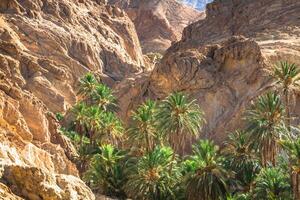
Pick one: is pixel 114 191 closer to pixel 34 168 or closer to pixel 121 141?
pixel 121 141

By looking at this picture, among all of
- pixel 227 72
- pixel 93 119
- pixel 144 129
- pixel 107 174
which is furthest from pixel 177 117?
pixel 227 72

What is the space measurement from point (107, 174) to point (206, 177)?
532 inches

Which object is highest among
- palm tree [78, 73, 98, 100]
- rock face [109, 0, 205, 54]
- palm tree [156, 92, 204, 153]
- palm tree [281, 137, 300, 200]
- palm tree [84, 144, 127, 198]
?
rock face [109, 0, 205, 54]

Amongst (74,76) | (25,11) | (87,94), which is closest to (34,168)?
(87,94)

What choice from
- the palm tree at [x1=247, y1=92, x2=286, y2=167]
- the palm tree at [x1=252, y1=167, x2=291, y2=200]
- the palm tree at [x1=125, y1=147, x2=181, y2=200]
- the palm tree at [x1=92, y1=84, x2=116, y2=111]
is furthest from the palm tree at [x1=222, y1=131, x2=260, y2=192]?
the palm tree at [x1=92, y1=84, x2=116, y2=111]

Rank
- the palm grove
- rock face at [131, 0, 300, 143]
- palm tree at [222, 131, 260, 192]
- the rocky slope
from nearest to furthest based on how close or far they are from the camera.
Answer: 1. the rocky slope
2. the palm grove
3. palm tree at [222, 131, 260, 192]
4. rock face at [131, 0, 300, 143]

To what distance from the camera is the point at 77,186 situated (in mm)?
29344

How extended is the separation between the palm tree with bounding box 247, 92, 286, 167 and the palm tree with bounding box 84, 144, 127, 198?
16.5 meters

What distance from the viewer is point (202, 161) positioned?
182ft

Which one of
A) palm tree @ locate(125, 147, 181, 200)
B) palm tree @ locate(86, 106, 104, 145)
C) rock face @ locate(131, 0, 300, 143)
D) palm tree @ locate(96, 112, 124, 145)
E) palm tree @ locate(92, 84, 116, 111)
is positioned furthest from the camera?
palm tree @ locate(92, 84, 116, 111)

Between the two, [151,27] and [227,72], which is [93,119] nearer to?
[227,72]

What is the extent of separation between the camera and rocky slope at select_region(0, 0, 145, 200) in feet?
93.4

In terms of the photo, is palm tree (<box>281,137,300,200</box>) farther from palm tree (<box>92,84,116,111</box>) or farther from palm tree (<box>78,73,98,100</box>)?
palm tree (<box>78,73,98,100</box>)

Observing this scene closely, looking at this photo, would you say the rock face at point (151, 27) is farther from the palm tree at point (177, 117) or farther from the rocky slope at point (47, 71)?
the palm tree at point (177, 117)
